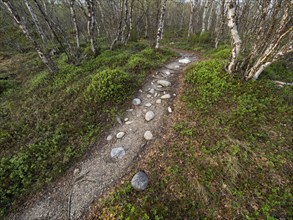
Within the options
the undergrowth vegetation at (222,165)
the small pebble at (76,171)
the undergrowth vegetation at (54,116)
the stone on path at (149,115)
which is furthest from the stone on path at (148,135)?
the small pebble at (76,171)

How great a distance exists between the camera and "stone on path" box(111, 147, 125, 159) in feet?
12.8

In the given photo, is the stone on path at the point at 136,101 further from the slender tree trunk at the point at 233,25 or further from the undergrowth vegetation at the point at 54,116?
the slender tree trunk at the point at 233,25

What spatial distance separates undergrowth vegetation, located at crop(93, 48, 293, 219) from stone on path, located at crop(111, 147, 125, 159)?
77 cm

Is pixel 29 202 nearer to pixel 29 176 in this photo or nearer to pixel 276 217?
pixel 29 176

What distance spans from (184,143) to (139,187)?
5.16 ft

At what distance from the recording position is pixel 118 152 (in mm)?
3973

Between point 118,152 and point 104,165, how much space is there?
1.58 ft

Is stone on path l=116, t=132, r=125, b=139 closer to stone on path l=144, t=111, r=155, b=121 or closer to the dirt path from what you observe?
the dirt path

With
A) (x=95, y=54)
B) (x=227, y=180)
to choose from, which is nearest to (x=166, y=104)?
(x=227, y=180)

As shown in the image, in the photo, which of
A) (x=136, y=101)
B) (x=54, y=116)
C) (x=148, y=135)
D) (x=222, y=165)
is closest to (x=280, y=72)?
(x=222, y=165)

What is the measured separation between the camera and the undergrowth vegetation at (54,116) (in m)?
3.68

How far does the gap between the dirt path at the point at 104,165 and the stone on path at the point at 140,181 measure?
0.37 m

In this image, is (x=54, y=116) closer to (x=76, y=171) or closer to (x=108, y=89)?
(x=108, y=89)

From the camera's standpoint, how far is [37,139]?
172 inches
